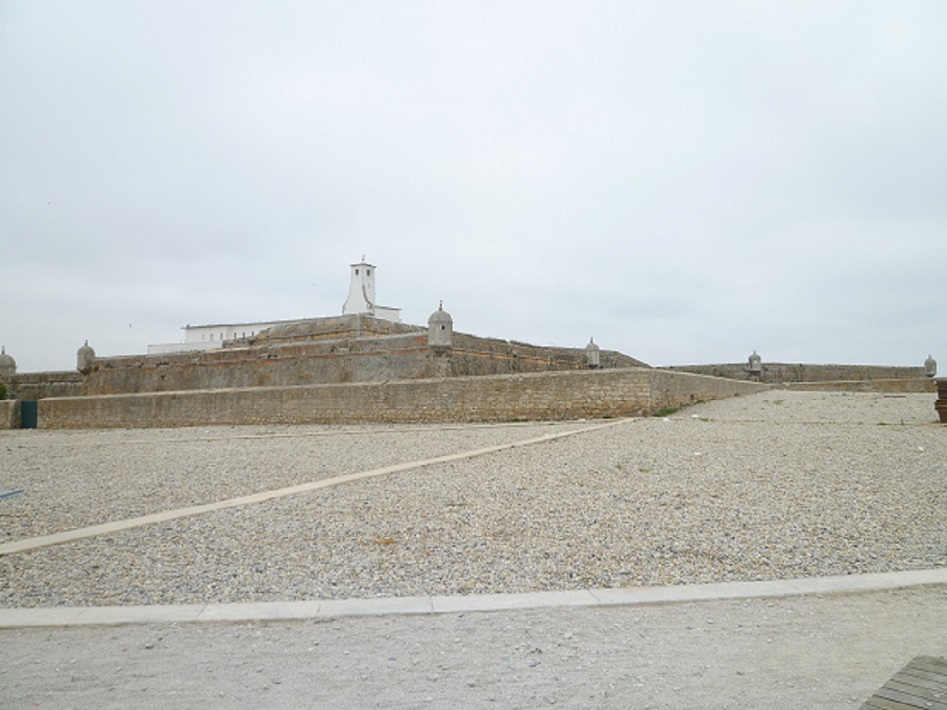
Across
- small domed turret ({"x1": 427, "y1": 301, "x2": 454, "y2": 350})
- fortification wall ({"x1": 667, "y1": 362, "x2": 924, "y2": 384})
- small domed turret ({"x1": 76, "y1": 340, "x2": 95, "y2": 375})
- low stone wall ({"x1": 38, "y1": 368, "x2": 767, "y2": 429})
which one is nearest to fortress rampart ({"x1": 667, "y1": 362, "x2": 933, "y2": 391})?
fortification wall ({"x1": 667, "y1": 362, "x2": 924, "y2": 384})

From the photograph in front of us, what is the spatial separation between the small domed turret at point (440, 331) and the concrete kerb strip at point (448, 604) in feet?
52.5

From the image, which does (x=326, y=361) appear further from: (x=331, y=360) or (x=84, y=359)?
(x=84, y=359)

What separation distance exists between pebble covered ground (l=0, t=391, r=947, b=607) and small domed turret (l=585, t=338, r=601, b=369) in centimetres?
1568

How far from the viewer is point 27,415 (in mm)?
25953

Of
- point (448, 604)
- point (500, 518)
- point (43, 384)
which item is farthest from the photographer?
point (43, 384)

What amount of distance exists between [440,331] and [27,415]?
1720cm

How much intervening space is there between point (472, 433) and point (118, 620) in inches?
365

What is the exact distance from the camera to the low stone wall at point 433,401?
14539 millimetres

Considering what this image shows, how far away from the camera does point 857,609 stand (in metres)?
4.11

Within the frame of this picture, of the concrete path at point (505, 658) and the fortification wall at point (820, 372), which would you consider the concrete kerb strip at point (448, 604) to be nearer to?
the concrete path at point (505, 658)

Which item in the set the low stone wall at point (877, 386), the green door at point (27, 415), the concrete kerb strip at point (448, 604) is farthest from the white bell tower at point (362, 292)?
the concrete kerb strip at point (448, 604)

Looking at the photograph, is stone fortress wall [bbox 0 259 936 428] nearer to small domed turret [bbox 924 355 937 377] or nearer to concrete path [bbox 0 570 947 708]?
small domed turret [bbox 924 355 937 377]

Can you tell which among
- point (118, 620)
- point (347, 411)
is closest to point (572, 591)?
point (118, 620)

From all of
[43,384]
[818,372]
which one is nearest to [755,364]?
[818,372]
